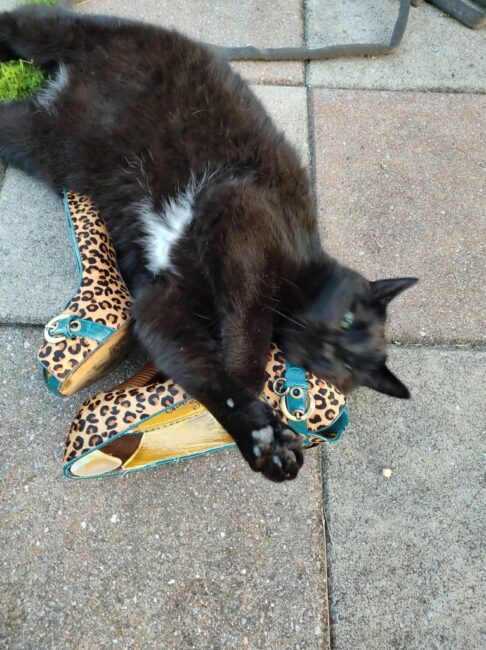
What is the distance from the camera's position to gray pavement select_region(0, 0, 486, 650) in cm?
175

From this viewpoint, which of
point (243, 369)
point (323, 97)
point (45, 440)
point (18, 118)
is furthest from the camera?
point (323, 97)

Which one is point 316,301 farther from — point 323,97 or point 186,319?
point 323,97

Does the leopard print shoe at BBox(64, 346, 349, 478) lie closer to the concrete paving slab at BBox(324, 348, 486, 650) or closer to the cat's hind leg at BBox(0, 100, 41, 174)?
the concrete paving slab at BBox(324, 348, 486, 650)

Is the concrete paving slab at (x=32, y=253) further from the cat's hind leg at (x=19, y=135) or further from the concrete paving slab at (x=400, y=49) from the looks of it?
the concrete paving slab at (x=400, y=49)

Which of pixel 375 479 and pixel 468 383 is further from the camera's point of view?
pixel 468 383

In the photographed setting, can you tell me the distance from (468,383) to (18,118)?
96.9 inches

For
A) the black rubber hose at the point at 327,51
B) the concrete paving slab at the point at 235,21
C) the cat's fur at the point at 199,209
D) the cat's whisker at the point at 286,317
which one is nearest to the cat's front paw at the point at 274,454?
the cat's fur at the point at 199,209

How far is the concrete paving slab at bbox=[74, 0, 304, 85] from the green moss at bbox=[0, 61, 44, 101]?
0.87m

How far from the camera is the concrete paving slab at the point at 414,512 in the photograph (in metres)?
1.79

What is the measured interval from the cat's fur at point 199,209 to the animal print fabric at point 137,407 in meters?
0.06

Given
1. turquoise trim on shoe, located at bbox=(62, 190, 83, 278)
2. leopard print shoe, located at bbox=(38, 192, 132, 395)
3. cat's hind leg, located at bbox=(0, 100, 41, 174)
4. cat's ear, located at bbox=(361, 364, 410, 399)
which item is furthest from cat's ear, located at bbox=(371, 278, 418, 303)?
cat's hind leg, located at bbox=(0, 100, 41, 174)

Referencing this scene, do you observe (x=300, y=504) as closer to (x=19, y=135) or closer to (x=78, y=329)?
(x=78, y=329)

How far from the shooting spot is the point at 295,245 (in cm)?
204

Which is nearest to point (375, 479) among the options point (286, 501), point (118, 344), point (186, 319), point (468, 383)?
point (286, 501)
